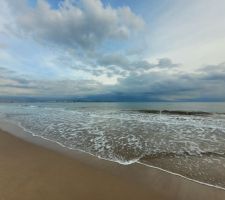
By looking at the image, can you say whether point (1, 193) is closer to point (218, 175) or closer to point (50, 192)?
point (50, 192)

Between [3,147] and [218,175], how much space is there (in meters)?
7.96

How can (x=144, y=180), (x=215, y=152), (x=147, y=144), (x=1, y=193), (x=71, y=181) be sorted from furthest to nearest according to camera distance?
(x=147, y=144) < (x=215, y=152) < (x=144, y=180) < (x=71, y=181) < (x=1, y=193)

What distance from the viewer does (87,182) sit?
385cm

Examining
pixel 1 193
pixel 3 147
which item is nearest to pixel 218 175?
pixel 1 193

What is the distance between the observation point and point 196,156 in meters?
5.87

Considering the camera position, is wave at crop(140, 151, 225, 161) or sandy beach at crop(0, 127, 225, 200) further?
wave at crop(140, 151, 225, 161)

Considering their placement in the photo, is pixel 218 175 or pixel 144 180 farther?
pixel 218 175

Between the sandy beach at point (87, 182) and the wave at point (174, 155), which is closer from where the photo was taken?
the sandy beach at point (87, 182)

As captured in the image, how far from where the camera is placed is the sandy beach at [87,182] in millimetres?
3363

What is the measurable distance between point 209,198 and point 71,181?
127 inches

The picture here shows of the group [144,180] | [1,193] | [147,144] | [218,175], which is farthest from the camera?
[147,144]

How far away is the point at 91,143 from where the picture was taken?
7422 mm

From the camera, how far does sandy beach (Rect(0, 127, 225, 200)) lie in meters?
3.36

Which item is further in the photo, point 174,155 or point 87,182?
point 174,155
